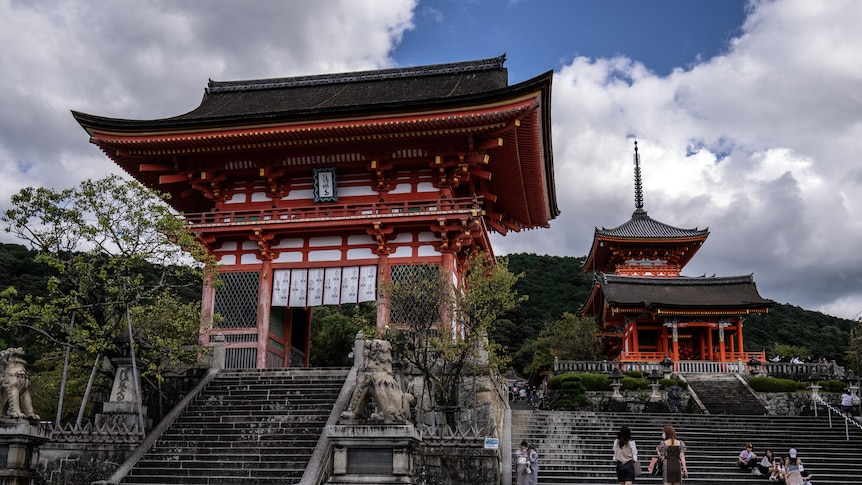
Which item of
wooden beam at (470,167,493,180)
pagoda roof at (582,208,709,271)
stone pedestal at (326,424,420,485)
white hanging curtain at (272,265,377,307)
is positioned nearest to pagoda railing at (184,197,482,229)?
wooden beam at (470,167,493,180)

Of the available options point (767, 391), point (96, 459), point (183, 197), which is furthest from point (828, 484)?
point (183, 197)

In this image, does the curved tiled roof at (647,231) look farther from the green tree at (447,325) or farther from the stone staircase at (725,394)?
the green tree at (447,325)

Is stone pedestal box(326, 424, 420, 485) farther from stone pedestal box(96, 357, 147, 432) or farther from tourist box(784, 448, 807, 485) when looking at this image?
tourist box(784, 448, 807, 485)

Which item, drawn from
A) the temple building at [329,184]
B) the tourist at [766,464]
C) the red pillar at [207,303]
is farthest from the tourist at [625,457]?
the red pillar at [207,303]

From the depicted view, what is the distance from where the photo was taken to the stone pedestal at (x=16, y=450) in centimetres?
1401

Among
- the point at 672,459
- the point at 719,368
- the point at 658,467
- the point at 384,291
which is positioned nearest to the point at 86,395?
the point at 384,291

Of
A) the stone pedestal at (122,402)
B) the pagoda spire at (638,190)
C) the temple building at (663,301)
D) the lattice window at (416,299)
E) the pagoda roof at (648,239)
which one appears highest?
the pagoda spire at (638,190)

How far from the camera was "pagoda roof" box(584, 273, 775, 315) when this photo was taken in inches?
1475

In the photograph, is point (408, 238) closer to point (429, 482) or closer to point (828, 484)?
point (429, 482)

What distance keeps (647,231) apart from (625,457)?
38420 mm

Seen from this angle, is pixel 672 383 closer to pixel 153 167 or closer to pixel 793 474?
pixel 793 474

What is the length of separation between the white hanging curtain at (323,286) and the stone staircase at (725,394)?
555 inches

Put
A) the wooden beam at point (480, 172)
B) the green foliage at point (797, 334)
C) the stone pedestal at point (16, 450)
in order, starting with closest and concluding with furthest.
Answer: the stone pedestal at point (16, 450) < the wooden beam at point (480, 172) < the green foliage at point (797, 334)

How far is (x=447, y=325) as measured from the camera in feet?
64.8
